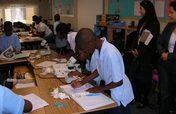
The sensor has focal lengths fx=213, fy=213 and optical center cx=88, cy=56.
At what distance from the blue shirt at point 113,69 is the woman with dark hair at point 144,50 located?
128cm

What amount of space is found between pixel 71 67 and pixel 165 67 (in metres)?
1.11

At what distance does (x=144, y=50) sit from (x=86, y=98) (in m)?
1.52

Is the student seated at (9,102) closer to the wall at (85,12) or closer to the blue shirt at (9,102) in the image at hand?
the blue shirt at (9,102)

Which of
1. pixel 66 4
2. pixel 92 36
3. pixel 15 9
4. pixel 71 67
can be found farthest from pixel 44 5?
pixel 92 36

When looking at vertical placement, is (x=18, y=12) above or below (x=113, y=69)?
above

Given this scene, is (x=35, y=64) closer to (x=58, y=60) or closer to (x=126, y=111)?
(x=58, y=60)

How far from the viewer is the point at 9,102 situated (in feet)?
3.73

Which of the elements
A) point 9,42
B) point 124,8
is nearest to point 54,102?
point 9,42

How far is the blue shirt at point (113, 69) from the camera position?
1708 millimetres

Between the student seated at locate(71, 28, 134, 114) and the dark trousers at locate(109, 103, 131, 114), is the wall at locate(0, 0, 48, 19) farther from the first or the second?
the dark trousers at locate(109, 103, 131, 114)

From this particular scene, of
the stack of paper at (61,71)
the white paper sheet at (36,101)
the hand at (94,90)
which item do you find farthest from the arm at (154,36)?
the white paper sheet at (36,101)

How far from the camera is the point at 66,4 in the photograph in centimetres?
912

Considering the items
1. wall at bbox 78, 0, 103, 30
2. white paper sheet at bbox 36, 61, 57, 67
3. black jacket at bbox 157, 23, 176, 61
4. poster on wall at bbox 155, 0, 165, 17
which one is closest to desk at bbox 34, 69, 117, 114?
white paper sheet at bbox 36, 61, 57, 67

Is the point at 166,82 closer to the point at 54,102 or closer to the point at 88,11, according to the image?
the point at 54,102
